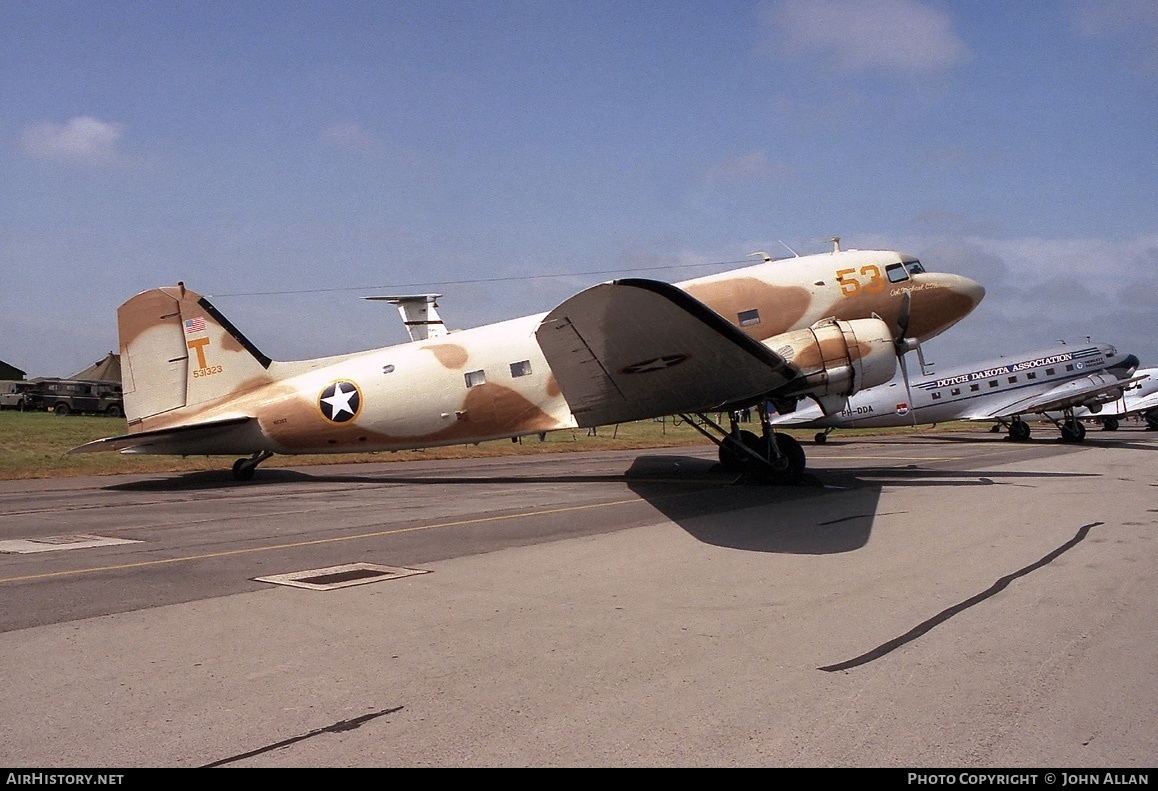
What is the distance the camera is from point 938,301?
735 inches

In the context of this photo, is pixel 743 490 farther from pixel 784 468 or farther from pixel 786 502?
pixel 786 502

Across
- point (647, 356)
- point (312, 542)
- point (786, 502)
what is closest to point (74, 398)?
point (647, 356)

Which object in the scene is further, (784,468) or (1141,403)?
(1141,403)

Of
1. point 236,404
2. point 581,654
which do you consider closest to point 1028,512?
point 581,654

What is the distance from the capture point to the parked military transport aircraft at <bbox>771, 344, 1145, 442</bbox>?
38531mm

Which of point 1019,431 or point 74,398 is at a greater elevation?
point 74,398

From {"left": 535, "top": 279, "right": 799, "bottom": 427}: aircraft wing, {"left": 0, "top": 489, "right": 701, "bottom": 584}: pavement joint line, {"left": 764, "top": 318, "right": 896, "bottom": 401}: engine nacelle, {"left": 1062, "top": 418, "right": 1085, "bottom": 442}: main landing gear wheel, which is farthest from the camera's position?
{"left": 1062, "top": 418, "right": 1085, "bottom": 442}: main landing gear wheel

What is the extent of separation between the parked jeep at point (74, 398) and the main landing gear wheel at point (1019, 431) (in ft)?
174

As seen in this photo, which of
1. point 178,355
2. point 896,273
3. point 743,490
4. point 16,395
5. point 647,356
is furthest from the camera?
point 16,395

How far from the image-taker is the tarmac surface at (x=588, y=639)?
4.26m

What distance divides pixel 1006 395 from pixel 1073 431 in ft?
10.4

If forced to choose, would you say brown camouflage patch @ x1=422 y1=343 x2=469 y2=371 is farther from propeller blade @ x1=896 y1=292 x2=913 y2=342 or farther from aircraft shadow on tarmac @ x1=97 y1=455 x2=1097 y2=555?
propeller blade @ x1=896 y1=292 x2=913 y2=342

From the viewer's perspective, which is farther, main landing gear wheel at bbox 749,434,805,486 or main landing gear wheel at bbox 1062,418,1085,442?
main landing gear wheel at bbox 1062,418,1085,442

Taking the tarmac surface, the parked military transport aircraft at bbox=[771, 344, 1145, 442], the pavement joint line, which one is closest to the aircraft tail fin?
the tarmac surface
